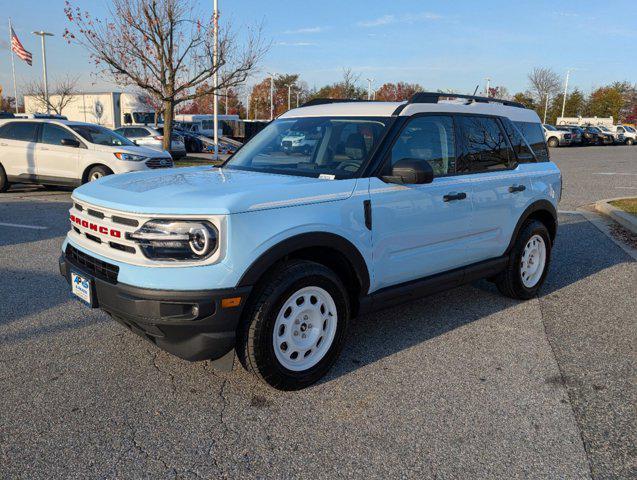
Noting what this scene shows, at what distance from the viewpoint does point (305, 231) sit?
3332 mm

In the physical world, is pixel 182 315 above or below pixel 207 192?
below

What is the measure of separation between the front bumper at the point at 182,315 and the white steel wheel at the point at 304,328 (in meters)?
0.36

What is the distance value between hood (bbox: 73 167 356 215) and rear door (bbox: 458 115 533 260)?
1461mm

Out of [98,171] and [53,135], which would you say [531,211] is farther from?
[53,135]

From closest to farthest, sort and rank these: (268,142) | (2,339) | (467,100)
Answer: (2,339), (268,142), (467,100)

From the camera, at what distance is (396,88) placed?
211 feet

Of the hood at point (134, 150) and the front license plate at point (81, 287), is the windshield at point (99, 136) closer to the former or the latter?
the hood at point (134, 150)

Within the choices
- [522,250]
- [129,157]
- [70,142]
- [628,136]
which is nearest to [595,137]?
[628,136]

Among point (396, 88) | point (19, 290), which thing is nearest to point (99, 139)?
point (19, 290)

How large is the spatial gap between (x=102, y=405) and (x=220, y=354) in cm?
77

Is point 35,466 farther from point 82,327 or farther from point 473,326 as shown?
point 473,326

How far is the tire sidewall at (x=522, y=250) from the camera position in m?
5.21

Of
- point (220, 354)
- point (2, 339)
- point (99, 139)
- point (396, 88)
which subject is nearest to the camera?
point (220, 354)

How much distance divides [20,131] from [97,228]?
36.1ft
